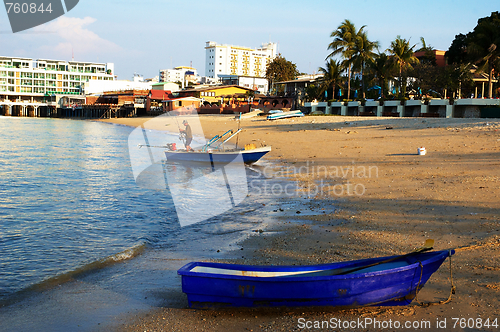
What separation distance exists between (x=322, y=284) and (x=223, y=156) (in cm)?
1620

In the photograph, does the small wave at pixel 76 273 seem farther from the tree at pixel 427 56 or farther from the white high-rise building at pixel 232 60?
the white high-rise building at pixel 232 60

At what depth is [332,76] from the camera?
57031mm

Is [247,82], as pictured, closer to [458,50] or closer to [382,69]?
[382,69]

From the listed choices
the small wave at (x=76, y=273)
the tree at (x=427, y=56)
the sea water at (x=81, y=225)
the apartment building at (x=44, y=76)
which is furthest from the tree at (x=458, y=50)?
the apartment building at (x=44, y=76)

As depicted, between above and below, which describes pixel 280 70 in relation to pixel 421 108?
above

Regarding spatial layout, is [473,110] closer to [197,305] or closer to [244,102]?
[197,305]

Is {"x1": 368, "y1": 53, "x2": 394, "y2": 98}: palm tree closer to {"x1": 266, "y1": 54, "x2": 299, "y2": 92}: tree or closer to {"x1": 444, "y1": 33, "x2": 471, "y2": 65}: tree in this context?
{"x1": 444, "y1": 33, "x2": 471, "y2": 65}: tree

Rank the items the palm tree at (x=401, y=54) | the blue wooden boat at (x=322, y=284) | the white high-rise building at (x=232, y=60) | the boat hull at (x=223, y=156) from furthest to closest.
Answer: the white high-rise building at (x=232, y=60)
the palm tree at (x=401, y=54)
the boat hull at (x=223, y=156)
the blue wooden boat at (x=322, y=284)

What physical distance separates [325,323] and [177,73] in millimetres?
202780

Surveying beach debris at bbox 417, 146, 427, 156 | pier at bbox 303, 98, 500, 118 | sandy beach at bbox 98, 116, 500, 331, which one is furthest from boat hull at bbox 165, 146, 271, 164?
pier at bbox 303, 98, 500, 118

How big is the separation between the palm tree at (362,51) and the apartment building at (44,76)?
10492 cm

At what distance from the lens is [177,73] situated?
654ft

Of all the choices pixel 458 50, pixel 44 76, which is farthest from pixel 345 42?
pixel 44 76

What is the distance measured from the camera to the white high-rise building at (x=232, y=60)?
17875cm
